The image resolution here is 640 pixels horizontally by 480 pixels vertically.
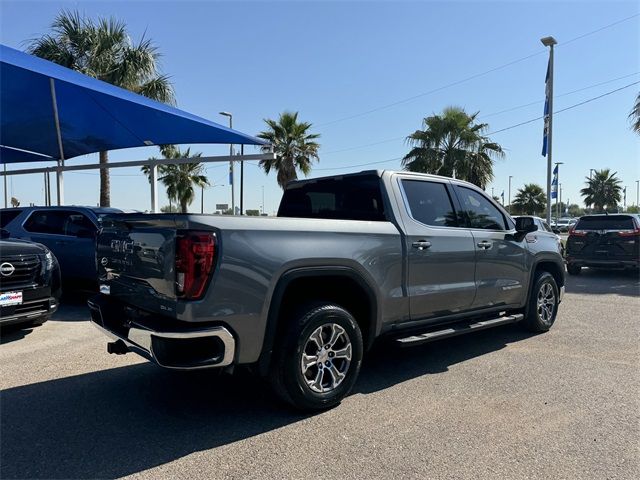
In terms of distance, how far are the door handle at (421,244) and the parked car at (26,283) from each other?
4.46 meters

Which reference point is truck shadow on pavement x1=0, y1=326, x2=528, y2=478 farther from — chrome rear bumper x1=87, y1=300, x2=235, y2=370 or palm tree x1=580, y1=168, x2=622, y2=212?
palm tree x1=580, y1=168, x2=622, y2=212

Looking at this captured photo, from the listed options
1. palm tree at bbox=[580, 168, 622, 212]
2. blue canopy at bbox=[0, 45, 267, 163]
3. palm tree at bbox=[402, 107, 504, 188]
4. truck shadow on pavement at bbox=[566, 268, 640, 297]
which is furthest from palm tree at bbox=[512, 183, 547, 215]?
blue canopy at bbox=[0, 45, 267, 163]

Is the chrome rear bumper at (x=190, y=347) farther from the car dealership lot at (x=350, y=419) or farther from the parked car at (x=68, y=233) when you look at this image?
the parked car at (x=68, y=233)

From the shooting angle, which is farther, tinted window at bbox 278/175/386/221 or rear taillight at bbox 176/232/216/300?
tinted window at bbox 278/175/386/221

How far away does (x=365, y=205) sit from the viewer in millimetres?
4613

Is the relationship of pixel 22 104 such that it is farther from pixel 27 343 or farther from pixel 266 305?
pixel 266 305

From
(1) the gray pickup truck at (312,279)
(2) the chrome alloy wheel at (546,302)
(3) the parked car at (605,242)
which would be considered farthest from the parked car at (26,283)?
(3) the parked car at (605,242)

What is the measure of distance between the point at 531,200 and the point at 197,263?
55351 mm

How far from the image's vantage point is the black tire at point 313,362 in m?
3.54

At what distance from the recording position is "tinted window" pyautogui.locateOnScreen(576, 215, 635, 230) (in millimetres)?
12186

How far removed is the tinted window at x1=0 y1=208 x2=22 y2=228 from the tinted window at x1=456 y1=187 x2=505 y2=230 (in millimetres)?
8182

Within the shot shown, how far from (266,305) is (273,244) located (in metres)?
0.43

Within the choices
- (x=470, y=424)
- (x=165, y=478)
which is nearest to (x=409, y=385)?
(x=470, y=424)

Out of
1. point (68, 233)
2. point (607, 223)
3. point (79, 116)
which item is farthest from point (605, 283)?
point (79, 116)
